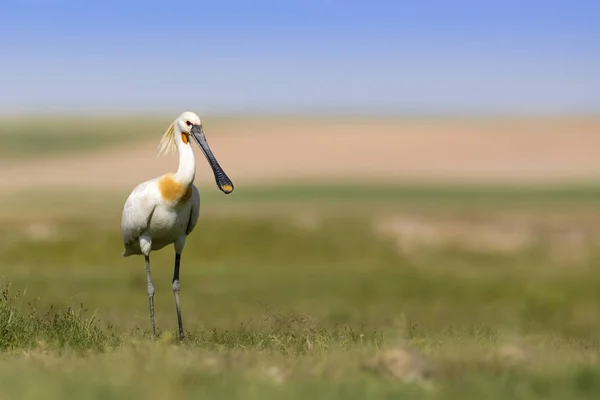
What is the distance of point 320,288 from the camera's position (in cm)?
3077

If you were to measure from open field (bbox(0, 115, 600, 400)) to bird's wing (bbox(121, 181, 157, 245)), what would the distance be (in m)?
1.37

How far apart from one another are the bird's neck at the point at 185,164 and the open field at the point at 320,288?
6.50ft

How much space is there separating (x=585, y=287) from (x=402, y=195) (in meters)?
45.6

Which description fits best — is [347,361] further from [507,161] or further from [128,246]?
[507,161]

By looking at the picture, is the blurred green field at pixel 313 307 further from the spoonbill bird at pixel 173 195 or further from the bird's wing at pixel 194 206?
the bird's wing at pixel 194 206

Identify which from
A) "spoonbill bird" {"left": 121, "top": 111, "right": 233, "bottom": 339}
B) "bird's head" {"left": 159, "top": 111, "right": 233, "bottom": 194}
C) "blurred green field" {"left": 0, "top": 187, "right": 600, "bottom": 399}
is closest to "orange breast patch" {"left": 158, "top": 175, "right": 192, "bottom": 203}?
"spoonbill bird" {"left": 121, "top": 111, "right": 233, "bottom": 339}

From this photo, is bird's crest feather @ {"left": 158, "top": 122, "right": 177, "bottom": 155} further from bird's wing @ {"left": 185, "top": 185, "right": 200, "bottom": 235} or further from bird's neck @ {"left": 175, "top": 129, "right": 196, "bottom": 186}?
bird's wing @ {"left": 185, "top": 185, "right": 200, "bottom": 235}

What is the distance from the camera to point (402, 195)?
251 ft

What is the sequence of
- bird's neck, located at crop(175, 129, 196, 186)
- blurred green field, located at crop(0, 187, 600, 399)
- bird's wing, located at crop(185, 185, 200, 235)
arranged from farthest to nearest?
1. bird's wing, located at crop(185, 185, 200, 235)
2. bird's neck, located at crop(175, 129, 196, 186)
3. blurred green field, located at crop(0, 187, 600, 399)

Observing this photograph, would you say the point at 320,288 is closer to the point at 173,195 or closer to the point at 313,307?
the point at 313,307

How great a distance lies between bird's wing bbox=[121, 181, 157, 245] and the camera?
14.4 m

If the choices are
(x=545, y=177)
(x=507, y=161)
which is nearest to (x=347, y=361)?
(x=545, y=177)

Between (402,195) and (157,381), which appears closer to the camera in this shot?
(157,381)

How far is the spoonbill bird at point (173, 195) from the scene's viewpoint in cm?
1423
